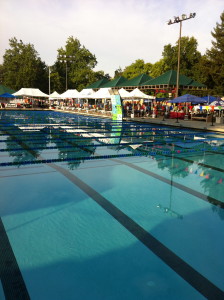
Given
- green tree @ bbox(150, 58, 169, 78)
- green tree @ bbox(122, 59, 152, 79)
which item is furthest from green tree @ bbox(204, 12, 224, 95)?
green tree @ bbox(122, 59, 152, 79)

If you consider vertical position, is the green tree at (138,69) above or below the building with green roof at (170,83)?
above

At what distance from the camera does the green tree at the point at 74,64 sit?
5131 centimetres

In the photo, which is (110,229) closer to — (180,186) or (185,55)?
(180,186)

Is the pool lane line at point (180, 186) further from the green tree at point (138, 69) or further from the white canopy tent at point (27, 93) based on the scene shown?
the green tree at point (138, 69)

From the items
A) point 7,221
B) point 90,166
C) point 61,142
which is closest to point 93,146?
point 61,142

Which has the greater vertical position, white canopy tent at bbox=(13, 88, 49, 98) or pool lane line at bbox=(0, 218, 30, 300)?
white canopy tent at bbox=(13, 88, 49, 98)

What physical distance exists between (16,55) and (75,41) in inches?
493

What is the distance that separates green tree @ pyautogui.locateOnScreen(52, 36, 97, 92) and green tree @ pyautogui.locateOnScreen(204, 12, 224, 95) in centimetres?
2270

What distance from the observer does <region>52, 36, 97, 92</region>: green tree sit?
5131 centimetres

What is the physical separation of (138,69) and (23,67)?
21.8 m

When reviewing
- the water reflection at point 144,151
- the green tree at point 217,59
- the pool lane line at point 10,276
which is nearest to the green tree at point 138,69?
the green tree at point 217,59

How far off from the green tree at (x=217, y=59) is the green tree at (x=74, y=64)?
74.5 ft

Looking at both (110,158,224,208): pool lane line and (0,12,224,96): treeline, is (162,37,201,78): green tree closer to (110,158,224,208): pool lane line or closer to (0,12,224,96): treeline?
(0,12,224,96): treeline

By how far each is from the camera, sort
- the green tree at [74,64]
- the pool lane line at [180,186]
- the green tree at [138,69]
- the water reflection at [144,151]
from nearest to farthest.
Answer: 1. the pool lane line at [180,186]
2. the water reflection at [144,151]
3. the green tree at [74,64]
4. the green tree at [138,69]
